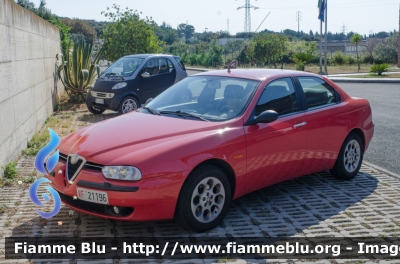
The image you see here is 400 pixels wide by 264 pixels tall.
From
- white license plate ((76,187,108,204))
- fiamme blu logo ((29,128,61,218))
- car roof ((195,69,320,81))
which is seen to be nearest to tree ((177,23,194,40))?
car roof ((195,69,320,81))

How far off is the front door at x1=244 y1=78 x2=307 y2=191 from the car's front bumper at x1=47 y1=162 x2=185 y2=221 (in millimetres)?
1155

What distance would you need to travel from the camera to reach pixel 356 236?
5105 mm

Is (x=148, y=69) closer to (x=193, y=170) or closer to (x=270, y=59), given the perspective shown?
(x=193, y=170)

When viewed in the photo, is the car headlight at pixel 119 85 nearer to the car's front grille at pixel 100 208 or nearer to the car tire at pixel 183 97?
the car tire at pixel 183 97

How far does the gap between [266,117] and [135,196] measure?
Answer: 1.82 meters

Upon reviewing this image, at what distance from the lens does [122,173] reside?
4.72 m

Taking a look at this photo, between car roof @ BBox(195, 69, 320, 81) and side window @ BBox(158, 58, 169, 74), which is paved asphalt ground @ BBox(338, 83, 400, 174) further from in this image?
side window @ BBox(158, 58, 169, 74)

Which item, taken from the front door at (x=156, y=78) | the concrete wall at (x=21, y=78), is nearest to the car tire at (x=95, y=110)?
the concrete wall at (x=21, y=78)

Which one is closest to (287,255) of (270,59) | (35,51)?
(35,51)

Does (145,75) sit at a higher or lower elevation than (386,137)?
higher

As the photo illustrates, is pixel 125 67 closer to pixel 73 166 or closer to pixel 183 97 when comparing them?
pixel 183 97

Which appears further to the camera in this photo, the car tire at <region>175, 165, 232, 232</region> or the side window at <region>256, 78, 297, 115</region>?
the side window at <region>256, 78, 297, 115</region>

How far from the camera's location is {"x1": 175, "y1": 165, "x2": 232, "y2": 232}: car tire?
4945mm

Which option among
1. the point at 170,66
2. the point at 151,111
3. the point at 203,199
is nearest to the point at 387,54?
the point at 170,66
